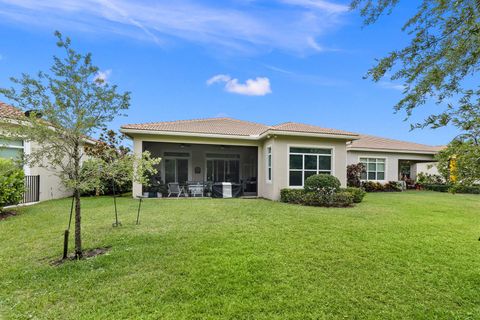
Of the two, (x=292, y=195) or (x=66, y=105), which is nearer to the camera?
(x=66, y=105)

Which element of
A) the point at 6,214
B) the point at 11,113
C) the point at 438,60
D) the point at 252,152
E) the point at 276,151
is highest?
the point at 11,113

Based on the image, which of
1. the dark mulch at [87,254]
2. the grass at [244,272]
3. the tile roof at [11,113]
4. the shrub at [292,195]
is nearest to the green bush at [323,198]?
the shrub at [292,195]

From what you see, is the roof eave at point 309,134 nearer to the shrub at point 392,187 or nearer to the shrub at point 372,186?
the shrub at point 372,186

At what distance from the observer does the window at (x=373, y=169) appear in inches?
832

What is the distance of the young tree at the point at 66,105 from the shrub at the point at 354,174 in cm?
1803

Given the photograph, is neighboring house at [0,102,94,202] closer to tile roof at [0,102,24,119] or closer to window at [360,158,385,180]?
tile roof at [0,102,24,119]

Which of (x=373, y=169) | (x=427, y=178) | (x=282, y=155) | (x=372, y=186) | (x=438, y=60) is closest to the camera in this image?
(x=438, y=60)

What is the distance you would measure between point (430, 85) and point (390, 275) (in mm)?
3083

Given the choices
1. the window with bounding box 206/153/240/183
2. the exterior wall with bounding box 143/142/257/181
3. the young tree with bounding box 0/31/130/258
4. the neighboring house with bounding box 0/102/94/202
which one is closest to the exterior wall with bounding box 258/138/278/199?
the exterior wall with bounding box 143/142/257/181

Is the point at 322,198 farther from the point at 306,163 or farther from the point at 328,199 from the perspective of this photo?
the point at 306,163

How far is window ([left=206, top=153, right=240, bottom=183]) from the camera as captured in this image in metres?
19.9

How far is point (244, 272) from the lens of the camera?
4223 mm

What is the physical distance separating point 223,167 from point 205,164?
1.50m

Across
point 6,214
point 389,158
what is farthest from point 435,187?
point 6,214
